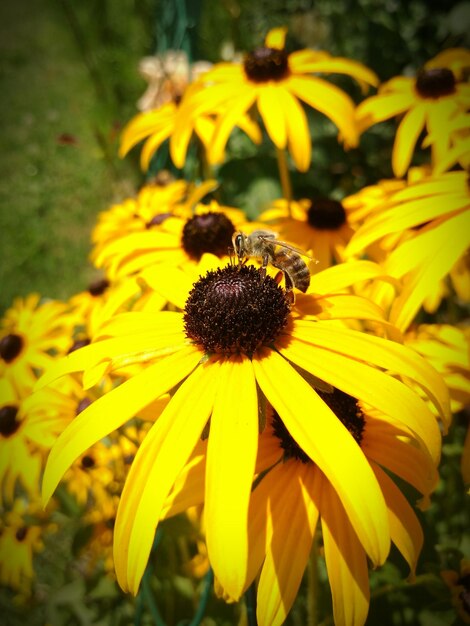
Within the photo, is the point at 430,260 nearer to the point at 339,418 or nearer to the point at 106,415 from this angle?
the point at 339,418

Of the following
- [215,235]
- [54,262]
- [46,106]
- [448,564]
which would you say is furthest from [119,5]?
[448,564]

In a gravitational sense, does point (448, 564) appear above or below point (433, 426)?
below

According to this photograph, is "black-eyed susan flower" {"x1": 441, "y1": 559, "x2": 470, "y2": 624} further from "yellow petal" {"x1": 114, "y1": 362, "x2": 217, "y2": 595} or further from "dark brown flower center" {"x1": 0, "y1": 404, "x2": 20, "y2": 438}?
"dark brown flower center" {"x1": 0, "y1": 404, "x2": 20, "y2": 438}

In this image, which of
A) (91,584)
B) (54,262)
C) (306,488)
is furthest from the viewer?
(54,262)

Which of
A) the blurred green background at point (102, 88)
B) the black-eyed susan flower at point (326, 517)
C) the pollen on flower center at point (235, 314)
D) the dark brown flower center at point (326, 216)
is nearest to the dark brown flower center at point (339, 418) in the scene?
the black-eyed susan flower at point (326, 517)

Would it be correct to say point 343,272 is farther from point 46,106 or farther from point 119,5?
point 119,5

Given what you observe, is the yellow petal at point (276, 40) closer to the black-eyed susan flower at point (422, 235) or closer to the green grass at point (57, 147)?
the black-eyed susan flower at point (422, 235)

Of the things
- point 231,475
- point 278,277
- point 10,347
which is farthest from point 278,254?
point 10,347
